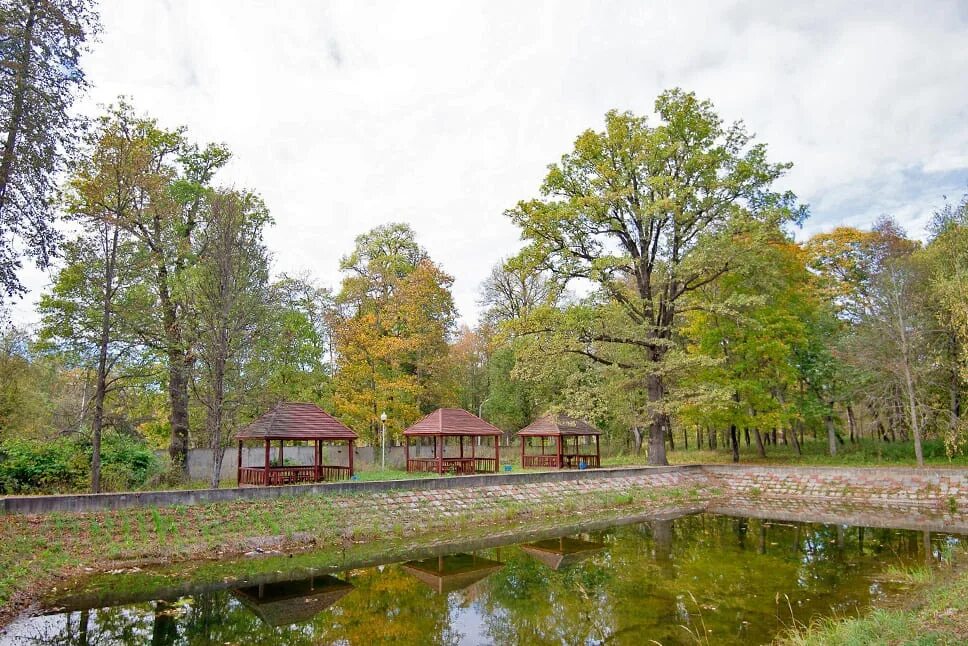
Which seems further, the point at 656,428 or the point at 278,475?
the point at 656,428

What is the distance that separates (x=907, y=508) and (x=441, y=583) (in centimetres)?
1366

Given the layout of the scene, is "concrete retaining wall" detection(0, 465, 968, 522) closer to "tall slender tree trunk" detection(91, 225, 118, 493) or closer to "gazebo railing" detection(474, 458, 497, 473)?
"tall slender tree trunk" detection(91, 225, 118, 493)

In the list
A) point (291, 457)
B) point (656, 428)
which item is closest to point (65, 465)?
point (291, 457)

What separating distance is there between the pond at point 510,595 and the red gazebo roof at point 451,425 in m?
8.82

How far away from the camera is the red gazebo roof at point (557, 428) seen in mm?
24219

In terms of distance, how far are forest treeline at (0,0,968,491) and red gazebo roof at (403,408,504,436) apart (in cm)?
266

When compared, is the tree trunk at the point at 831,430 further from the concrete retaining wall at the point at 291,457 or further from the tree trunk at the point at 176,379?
the tree trunk at the point at 176,379

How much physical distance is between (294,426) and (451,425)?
20.2ft

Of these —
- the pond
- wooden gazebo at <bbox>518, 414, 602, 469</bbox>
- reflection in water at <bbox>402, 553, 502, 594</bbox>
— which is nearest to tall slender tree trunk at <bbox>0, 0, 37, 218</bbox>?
the pond

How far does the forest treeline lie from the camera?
1428 cm

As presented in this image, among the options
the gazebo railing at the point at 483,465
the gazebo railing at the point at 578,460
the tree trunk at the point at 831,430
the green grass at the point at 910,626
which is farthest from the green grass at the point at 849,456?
the green grass at the point at 910,626

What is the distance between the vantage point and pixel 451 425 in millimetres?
20984

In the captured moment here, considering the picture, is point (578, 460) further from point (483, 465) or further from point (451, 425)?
point (451, 425)

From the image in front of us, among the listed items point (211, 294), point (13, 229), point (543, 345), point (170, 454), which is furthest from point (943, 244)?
point (170, 454)
